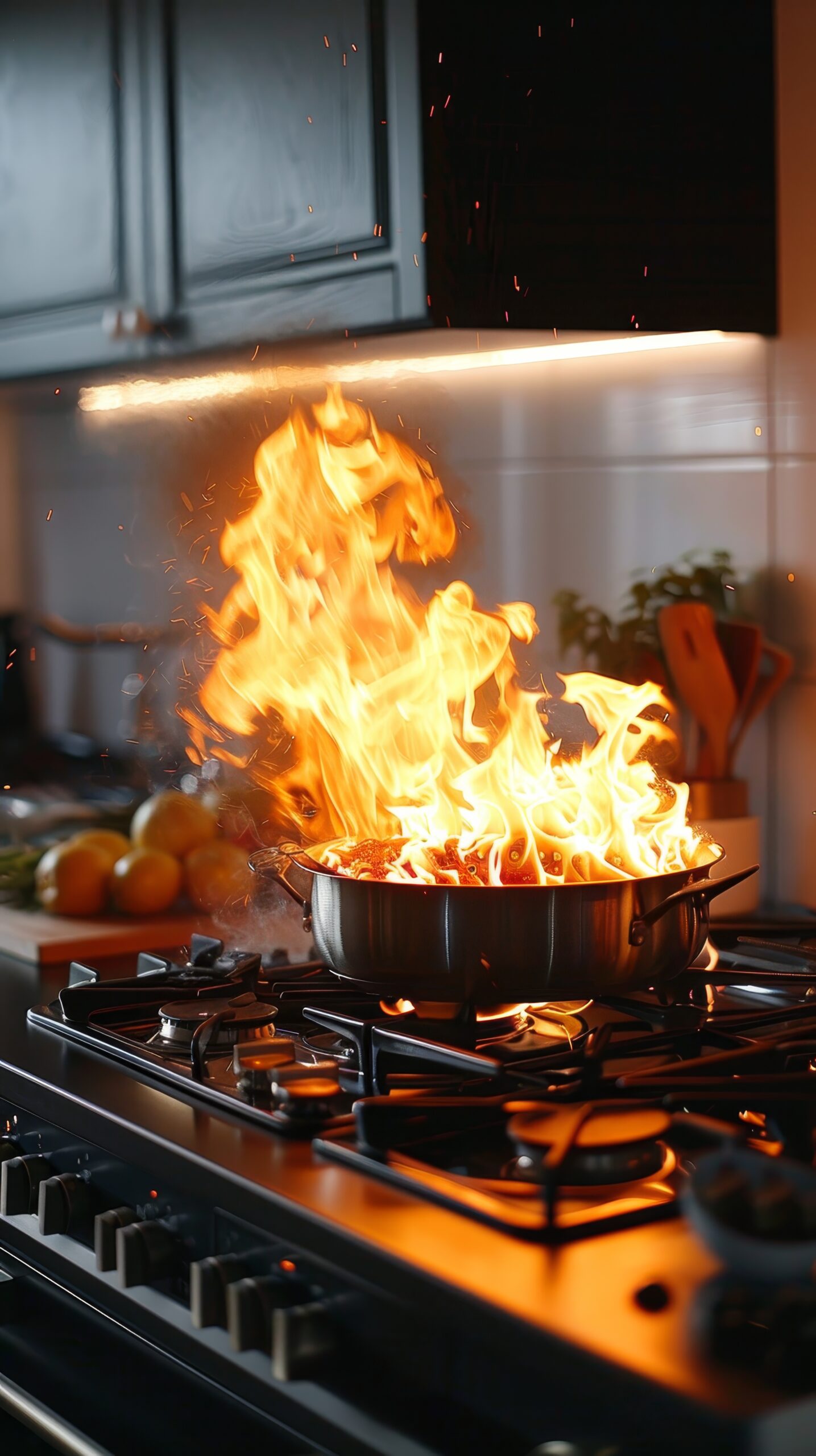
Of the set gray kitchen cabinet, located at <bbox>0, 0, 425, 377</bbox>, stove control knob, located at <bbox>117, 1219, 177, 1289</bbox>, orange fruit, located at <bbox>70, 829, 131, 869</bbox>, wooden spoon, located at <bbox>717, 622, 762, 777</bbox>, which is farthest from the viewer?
orange fruit, located at <bbox>70, 829, 131, 869</bbox>

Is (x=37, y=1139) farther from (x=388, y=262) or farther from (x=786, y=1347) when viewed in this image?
(x=388, y=262)

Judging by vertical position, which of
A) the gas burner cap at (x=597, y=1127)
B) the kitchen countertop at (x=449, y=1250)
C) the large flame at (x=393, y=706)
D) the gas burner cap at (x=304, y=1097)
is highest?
the large flame at (x=393, y=706)

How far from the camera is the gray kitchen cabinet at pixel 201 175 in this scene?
1484 millimetres

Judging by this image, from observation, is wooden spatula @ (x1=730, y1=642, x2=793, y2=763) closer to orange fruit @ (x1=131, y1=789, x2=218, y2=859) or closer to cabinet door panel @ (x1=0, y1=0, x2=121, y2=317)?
orange fruit @ (x1=131, y1=789, x2=218, y2=859)

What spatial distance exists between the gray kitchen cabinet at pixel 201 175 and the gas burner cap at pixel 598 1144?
2.87 ft

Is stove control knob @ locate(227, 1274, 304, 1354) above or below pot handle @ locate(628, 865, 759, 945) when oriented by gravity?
below

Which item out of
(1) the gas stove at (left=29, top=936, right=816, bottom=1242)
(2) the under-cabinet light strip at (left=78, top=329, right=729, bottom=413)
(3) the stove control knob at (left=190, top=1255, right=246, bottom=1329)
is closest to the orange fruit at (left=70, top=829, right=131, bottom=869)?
(1) the gas stove at (left=29, top=936, right=816, bottom=1242)

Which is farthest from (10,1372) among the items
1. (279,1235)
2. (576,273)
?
(576,273)

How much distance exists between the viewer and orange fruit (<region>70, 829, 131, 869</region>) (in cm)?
173

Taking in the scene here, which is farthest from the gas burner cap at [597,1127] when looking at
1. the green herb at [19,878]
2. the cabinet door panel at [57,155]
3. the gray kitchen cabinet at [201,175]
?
the cabinet door panel at [57,155]

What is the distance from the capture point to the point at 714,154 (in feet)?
5.18

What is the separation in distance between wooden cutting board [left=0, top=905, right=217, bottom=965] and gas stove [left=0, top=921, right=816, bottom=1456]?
12.1 inches

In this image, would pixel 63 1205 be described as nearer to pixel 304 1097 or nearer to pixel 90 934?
pixel 304 1097

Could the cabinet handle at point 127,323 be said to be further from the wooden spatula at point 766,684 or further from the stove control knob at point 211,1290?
the stove control knob at point 211,1290
